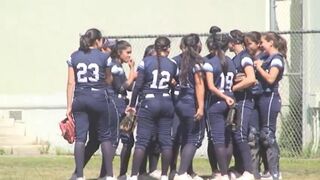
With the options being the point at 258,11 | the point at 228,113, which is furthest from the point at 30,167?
the point at 258,11

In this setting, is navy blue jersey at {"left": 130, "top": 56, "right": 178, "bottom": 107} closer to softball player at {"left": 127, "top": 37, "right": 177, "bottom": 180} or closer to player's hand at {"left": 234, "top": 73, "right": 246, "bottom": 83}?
softball player at {"left": 127, "top": 37, "right": 177, "bottom": 180}

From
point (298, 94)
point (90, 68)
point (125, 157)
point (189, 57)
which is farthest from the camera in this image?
point (298, 94)

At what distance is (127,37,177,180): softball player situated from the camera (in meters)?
10.1

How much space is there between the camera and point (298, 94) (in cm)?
1564

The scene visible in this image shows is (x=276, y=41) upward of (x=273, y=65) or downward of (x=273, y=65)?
upward

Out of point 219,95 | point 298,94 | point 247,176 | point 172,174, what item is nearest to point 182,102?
point 219,95

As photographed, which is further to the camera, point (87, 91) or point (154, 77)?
point (154, 77)

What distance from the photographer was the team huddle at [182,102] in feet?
33.1

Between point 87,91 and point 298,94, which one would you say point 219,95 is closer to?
point 87,91

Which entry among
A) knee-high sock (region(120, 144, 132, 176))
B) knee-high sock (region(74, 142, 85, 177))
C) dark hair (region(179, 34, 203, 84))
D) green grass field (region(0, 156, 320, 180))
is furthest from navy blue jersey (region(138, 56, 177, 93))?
green grass field (region(0, 156, 320, 180))

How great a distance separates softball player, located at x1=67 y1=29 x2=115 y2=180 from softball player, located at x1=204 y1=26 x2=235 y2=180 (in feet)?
4.60

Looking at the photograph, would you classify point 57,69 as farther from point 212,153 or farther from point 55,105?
point 212,153

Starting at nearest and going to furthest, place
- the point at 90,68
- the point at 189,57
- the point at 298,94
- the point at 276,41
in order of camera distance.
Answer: the point at 90,68
the point at 189,57
the point at 276,41
the point at 298,94

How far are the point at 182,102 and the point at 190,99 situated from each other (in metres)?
0.12
